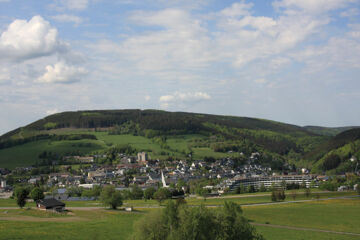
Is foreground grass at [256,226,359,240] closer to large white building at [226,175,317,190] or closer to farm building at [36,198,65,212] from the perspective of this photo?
farm building at [36,198,65,212]

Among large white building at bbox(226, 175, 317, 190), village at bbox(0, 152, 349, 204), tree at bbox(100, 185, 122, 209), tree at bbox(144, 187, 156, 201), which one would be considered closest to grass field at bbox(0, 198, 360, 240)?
tree at bbox(100, 185, 122, 209)

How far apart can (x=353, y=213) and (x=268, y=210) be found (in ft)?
51.6

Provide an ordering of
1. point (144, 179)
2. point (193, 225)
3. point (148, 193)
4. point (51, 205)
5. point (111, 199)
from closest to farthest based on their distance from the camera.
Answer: point (193, 225) < point (51, 205) < point (111, 199) < point (148, 193) < point (144, 179)

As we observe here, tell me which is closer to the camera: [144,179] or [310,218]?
[310,218]

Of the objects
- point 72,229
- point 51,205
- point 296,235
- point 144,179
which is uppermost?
point 72,229

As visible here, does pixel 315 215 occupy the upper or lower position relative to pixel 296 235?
lower

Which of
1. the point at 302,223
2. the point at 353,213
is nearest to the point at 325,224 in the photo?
the point at 302,223

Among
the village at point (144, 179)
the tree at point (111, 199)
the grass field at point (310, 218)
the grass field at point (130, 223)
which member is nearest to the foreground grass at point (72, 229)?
the grass field at point (130, 223)

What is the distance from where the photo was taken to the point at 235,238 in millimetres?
40719

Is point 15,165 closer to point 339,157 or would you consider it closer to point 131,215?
point 131,215

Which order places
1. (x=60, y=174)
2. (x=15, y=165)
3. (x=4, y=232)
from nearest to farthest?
(x=4, y=232) < (x=60, y=174) < (x=15, y=165)

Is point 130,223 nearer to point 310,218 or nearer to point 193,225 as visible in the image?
point 193,225

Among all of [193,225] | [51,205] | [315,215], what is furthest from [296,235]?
[51,205]

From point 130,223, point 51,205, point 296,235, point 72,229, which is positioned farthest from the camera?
point 51,205
